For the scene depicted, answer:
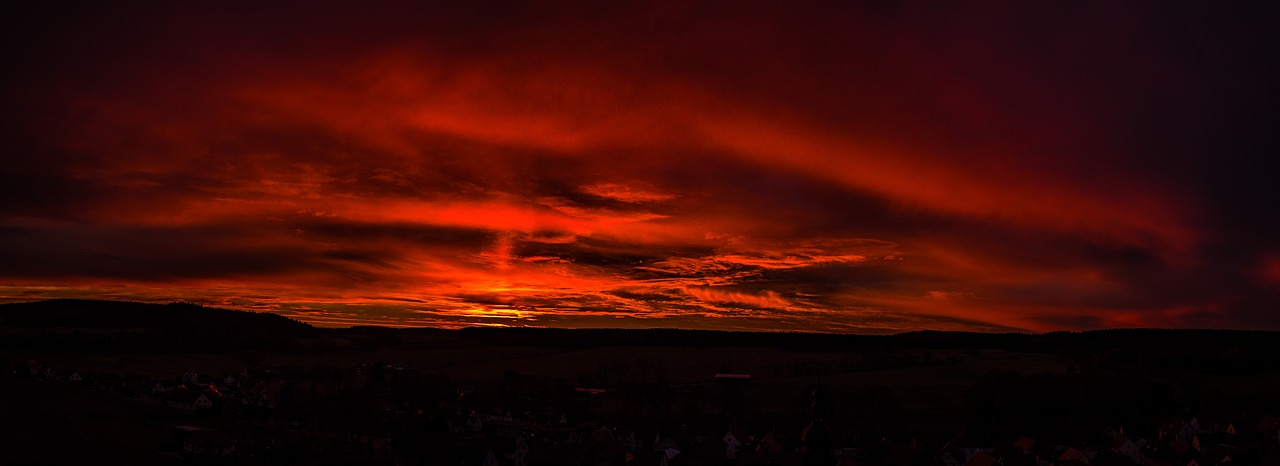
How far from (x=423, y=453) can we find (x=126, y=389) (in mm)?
72760

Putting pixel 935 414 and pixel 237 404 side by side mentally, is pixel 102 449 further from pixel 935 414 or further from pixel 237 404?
pixel 935 414

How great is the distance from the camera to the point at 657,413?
128 meters

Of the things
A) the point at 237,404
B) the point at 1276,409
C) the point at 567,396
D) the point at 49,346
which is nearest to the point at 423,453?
the point at 237,404

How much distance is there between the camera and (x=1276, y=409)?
406ft

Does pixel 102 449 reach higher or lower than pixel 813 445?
lower

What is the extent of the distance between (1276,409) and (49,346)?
23023 cm

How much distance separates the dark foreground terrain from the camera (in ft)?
269

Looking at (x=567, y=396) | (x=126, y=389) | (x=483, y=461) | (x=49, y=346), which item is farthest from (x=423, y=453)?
(x=49, y=346)

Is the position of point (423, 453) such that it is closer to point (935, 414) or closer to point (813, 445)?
point (813, 445)

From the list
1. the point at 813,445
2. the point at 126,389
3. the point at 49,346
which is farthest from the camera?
the point at 49,346

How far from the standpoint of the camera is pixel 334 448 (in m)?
81.9

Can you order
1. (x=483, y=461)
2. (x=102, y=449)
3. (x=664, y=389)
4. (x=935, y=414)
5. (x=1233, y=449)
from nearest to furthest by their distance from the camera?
(x=102, y=449)
(x=483, y=461)
(x=1233, y=449)
(x=935, y=414)
(x=664, y=389)

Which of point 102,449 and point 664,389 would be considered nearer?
point 102,449

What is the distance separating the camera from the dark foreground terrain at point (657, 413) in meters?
81.9
